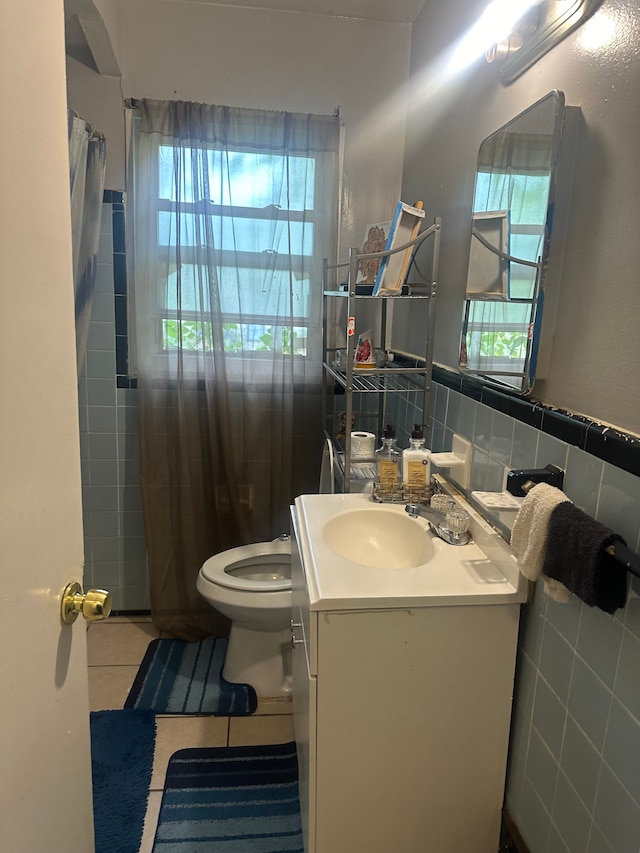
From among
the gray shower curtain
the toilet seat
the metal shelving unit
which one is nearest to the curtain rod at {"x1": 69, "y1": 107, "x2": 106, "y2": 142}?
the gray shower curtain

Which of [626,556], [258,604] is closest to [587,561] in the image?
[626,556]

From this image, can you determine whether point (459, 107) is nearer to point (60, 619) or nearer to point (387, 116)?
point (387, 116)

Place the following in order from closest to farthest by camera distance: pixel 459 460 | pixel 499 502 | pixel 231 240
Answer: pixel 499 502 → pixel 459 460 → pixel 231 240

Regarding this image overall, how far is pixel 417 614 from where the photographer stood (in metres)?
1.17

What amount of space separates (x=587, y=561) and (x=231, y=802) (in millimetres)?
1398

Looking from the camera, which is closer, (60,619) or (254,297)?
(60,619)

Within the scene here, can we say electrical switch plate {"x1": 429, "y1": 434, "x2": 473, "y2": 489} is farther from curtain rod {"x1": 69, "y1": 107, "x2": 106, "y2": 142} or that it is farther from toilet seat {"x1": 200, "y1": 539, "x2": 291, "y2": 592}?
curtain rod {"x1": 69, "y1": 107, "x2": 106, "y2": 142}

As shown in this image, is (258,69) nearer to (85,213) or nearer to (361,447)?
(85,213)

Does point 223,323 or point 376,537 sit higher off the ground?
point 223,323

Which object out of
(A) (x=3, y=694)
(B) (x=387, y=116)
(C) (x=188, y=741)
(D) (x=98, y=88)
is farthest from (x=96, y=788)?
(B) (x=387, y=116)

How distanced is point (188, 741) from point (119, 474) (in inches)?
43.7

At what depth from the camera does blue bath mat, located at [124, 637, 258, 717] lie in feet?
6.72

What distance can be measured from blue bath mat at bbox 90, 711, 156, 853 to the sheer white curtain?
53 cm

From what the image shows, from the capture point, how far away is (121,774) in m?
1.76
